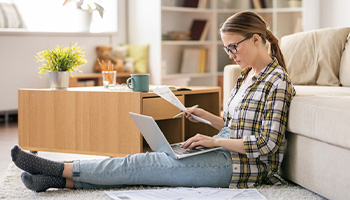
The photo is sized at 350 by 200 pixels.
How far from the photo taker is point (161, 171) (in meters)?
1.96

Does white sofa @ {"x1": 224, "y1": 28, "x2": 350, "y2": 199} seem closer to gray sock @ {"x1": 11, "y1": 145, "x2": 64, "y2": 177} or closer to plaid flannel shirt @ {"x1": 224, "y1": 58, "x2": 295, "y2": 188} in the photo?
plaid flannel shirt @ {"x1": 224, "y1": 58, "x2": 295, "y2": 188}

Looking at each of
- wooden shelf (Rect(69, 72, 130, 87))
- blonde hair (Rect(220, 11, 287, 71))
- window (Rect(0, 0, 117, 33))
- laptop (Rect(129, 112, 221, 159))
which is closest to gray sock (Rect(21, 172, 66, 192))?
laptop (Rect(129, 112, 221, 159))

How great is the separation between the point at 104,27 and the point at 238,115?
376 centimetres

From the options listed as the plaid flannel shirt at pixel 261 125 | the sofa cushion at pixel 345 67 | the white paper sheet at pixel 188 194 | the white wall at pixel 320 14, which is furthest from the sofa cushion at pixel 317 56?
the white wall at pixel 320 14

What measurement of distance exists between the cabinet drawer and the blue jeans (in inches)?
26.6

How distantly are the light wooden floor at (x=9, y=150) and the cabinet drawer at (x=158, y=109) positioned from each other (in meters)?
0.46

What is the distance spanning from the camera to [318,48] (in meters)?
3.15

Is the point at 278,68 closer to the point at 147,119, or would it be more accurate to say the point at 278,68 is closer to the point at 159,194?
the point at 147,119

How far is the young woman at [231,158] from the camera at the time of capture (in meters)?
1.92

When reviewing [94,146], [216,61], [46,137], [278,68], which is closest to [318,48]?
[278,68]

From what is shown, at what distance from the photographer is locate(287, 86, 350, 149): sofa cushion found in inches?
66.6

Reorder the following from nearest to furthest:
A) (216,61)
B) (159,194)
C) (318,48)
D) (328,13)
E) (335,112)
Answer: (335,112), (159,194), (318,48), (328,13), (216,61)

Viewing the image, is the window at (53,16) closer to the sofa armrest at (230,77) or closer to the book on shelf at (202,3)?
the book on shelf at (202,3)

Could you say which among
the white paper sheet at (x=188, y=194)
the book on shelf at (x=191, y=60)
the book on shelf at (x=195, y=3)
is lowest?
the white paper sheet at (x=188, y=194)
